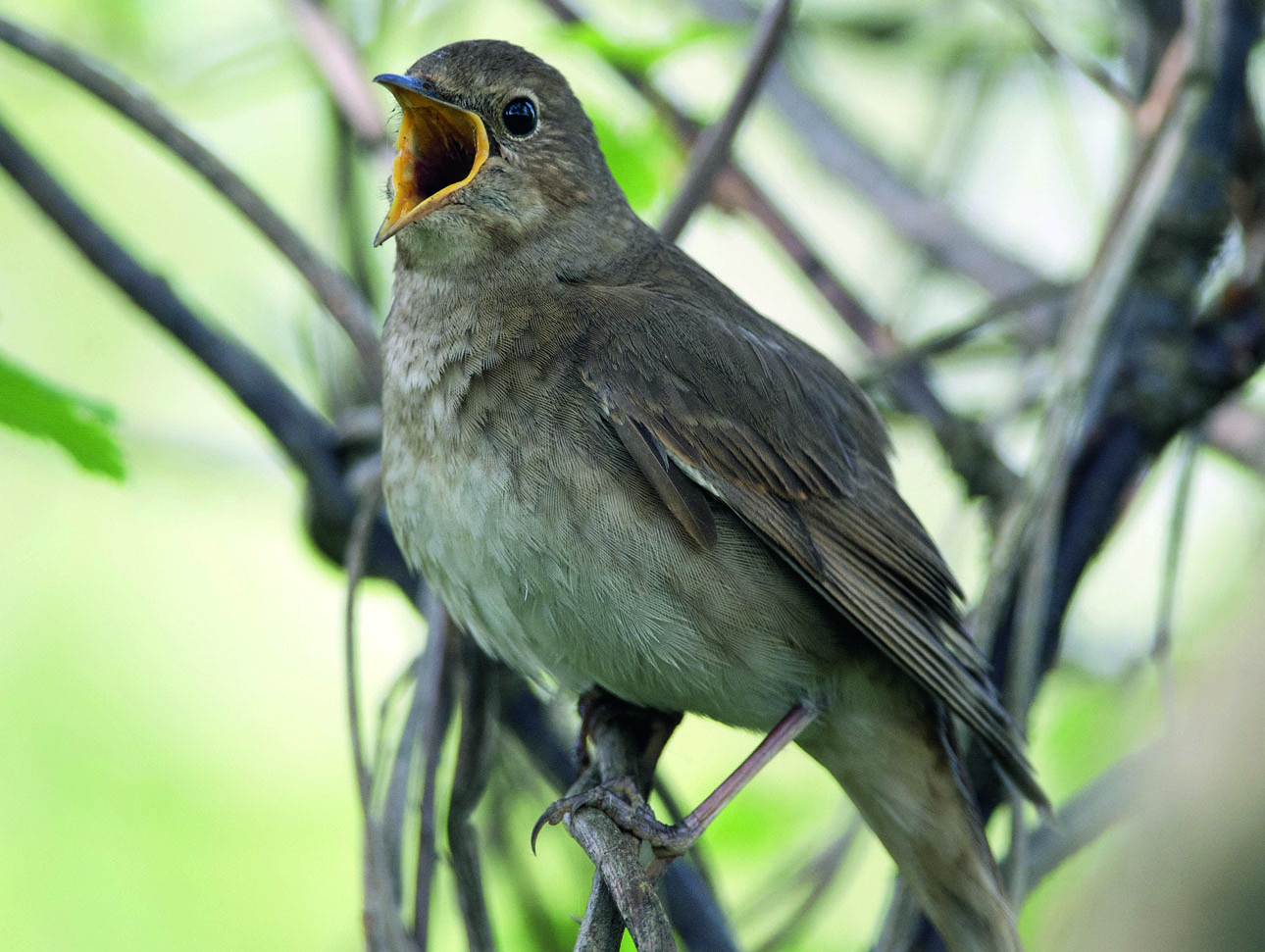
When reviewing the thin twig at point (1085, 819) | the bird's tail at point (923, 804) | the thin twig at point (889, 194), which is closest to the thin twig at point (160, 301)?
the bird's tail at point (923, 804)

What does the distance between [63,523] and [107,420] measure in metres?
4.80

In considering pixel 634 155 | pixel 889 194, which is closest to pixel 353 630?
pixel 634 155

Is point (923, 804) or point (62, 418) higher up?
point (62, 418)

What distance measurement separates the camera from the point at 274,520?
5.46 metres

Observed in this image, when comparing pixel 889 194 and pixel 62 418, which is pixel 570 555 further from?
pixel 889 194

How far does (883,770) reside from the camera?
333 cm

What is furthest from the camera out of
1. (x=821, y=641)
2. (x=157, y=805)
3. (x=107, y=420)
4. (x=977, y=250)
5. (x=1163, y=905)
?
(x=157, y=805)

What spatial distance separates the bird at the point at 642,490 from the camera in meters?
2.94

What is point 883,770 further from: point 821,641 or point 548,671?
point 548,671

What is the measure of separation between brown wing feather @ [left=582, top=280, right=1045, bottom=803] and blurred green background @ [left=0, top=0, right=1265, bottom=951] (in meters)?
0.50

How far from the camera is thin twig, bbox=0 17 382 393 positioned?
124 inches

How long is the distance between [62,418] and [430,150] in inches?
52.7

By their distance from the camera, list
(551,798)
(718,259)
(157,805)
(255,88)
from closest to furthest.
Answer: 1. (551,798)
2. (255,88)
3. (157,805)
4. (718,259)

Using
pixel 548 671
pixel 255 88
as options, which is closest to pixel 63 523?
pixel 255 88
